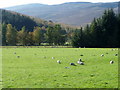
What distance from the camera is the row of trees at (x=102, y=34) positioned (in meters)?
91.2

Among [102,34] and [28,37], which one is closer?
[102,34]

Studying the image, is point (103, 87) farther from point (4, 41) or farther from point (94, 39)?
point (4, 41)

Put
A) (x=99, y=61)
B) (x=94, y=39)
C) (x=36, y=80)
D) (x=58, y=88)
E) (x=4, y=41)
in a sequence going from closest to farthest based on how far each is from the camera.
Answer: (x=58, y=88)
(x=36, y=80)
(x=99, y=61)
(x=94, y=39)
(x=4, y=41)

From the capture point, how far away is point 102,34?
92.8 m

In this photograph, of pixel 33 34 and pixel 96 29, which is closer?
pixel 96 29

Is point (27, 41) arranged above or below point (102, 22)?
below

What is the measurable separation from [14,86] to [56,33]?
99723mm

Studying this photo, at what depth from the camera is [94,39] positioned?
300 feet

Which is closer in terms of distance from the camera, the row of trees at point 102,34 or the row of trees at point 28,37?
the row of trees at point 102,34

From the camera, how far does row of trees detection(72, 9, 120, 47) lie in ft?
299

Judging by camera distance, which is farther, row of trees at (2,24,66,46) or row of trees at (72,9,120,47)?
row of trees at (2,24,66,46)

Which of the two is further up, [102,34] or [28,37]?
[102,34]

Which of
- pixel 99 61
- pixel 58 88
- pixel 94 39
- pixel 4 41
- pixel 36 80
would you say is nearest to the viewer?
pixel 58 88

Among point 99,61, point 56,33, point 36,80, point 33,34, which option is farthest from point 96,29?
point 36,80
